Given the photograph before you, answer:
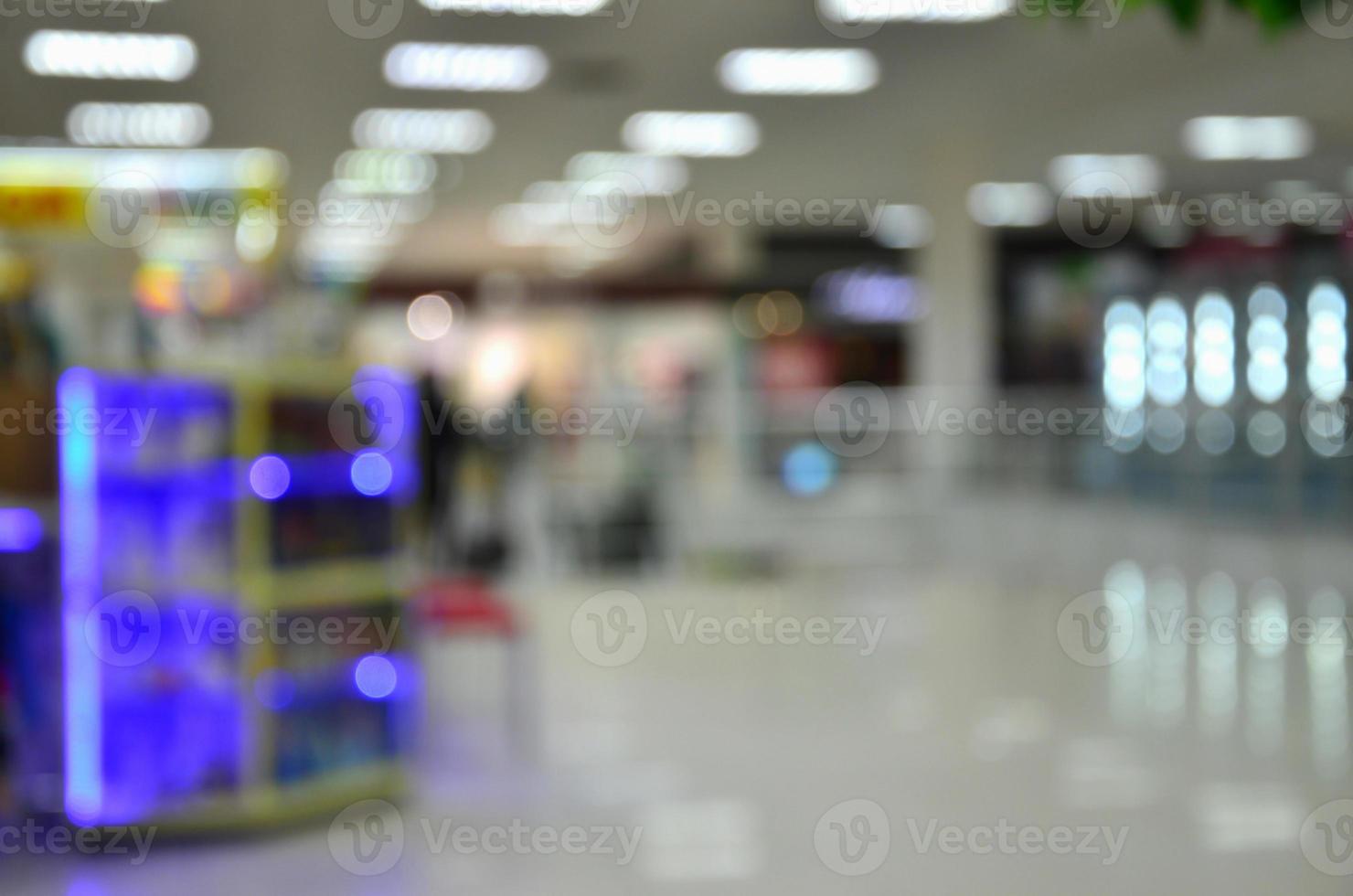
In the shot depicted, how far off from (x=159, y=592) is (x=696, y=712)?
2.50 m

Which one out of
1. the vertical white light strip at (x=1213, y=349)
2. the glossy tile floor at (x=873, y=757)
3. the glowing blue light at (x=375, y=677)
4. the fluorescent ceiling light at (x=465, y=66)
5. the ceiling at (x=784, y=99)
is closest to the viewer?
the glossy tile floor at (x=873, y=757)

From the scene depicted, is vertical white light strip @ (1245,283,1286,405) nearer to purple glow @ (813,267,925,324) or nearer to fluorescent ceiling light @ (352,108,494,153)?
fluorescent ceiling light @ (352,108,494,153)

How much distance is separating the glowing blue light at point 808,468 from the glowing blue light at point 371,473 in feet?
22.9

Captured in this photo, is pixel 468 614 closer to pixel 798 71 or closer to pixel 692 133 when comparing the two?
pixel 798 71

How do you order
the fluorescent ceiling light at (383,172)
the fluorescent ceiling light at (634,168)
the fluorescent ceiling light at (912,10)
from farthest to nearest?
the fluorescent ceiling light at (634,168), the fluorescent ceiling light at (383,172), the fluorescent ceiling light at (912,10)

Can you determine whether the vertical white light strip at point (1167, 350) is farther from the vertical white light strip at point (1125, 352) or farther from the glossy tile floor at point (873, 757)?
the glossy tile floor at point (873, 757)

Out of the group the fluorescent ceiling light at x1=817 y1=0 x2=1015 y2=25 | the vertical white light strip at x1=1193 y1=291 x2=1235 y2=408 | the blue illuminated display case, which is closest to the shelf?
the blue illuminated display case

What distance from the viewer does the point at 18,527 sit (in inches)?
158

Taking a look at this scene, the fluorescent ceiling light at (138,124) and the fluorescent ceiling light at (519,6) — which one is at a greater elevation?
the fluorescent ceiling light at (138,124)

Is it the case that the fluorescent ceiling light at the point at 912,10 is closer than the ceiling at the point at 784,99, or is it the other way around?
the fluorescent ceiling light at the point at 912,10

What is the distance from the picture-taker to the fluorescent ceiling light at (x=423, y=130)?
10.4 m

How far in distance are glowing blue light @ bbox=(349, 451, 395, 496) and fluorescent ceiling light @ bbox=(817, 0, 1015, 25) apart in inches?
168

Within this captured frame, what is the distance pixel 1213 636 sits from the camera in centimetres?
760

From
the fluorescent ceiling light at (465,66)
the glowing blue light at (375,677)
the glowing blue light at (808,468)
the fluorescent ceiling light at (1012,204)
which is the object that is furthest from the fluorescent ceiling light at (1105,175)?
the glowing blue light at (375,677)
